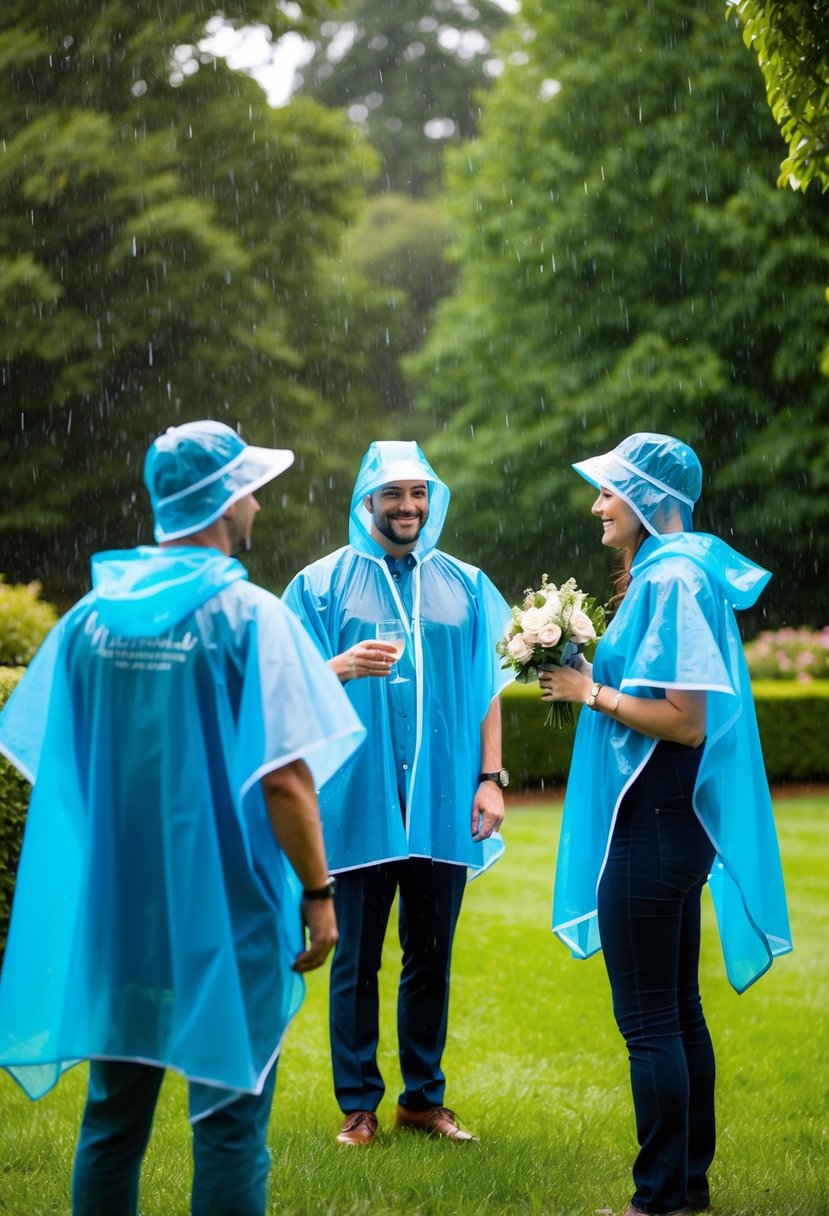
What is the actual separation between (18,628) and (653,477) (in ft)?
22.5

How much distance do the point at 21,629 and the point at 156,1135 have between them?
5542 mm

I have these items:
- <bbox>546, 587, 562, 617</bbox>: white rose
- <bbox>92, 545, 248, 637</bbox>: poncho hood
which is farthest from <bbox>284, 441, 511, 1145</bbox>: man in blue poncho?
<bbox>92, 545, 248, 637</bbox>: poncho hood

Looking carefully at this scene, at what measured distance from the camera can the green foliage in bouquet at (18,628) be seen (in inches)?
386

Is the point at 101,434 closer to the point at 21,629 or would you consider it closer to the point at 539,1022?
the point at 21,629

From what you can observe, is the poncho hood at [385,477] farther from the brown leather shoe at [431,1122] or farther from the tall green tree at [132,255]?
the tall green tree at [132,255]

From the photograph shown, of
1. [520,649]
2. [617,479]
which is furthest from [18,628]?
[617,479]

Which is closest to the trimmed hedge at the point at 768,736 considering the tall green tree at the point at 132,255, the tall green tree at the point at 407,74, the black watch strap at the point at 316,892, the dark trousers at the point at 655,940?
the tall green tree at the point at 132,255

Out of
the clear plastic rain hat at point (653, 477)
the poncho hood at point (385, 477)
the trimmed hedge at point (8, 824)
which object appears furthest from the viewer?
the trimmed hedge at point (8, 824)

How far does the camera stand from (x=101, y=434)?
2111 cm

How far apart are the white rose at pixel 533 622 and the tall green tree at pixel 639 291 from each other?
16977 mm

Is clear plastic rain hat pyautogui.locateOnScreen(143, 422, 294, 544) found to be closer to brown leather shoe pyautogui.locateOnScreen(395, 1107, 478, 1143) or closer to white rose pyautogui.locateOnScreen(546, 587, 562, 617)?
white rose pyautogui.locateOnScreen(546, 587, 562, 617)

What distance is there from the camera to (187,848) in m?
3.04

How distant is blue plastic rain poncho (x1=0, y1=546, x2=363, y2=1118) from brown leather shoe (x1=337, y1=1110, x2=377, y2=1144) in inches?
71.9

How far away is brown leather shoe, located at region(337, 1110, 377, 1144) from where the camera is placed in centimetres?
477
